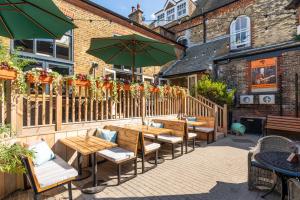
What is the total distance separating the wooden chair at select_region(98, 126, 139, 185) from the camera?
3.70 meters

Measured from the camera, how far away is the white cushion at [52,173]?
274cm

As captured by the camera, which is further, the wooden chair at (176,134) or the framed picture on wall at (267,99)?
the framed picture on wall at (267,99)

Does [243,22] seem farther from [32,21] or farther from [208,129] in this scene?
[32,21]

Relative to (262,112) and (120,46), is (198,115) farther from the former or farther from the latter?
(120,46)

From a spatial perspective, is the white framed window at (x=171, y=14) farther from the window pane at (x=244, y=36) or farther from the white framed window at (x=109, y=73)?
the white framed window at (x=109, y=73)

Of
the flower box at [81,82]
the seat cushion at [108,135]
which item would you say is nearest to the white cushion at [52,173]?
the seat cushion at [108,135]

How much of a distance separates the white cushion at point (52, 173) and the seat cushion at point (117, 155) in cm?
82

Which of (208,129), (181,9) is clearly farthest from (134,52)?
(181,9)

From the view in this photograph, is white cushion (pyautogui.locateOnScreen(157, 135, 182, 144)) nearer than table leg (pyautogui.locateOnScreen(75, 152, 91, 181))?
No

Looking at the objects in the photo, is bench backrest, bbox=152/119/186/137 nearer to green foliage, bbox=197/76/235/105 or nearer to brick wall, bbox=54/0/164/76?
green foliage, bbox=197/76/235/105

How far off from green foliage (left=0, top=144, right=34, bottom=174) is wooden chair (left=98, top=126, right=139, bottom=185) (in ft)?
5.06

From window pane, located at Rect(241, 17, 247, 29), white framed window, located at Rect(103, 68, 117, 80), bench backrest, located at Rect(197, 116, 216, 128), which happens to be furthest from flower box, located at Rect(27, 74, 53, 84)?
window pane, located at Rect(241, 17, 247, 29)

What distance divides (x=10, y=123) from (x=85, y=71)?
4704 mm

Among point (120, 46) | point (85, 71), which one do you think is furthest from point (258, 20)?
point (85, 71)
